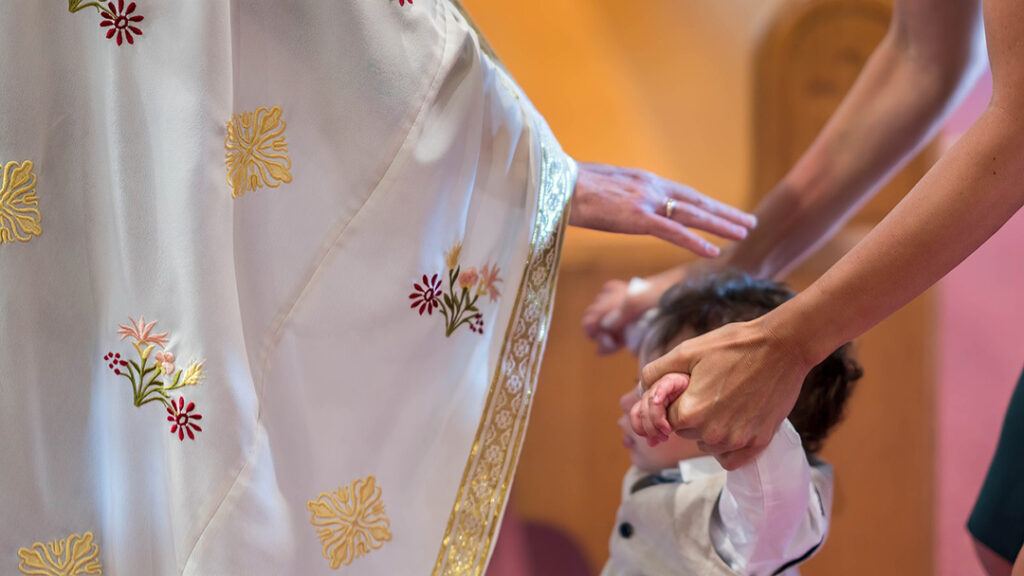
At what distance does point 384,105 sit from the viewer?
77 cm

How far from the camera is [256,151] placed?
28.8 inches

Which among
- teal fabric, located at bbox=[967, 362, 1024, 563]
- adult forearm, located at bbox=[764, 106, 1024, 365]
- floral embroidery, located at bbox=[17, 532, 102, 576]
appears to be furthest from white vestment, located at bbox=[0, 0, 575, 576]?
teal fabric, located at bbox=[967, 362, 1024, 563]

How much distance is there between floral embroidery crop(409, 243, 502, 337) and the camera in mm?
809

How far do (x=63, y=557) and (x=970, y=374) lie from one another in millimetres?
1531

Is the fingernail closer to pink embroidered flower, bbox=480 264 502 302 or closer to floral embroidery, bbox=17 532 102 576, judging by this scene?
pink embroidered flower, bbox=480 264 502 302

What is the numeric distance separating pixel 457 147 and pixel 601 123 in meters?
0.93

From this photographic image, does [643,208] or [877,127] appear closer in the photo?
[643,208]

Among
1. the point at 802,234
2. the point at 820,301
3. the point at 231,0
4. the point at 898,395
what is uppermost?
the point at 231,0

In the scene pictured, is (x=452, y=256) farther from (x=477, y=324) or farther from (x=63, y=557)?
(x=63, y=557)

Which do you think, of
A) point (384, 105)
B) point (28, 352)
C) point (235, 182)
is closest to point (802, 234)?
point (384, 105)

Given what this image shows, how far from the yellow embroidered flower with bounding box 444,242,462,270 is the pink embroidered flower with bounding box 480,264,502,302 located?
0.03 m

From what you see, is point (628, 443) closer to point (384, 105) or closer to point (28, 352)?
point (384, 105)

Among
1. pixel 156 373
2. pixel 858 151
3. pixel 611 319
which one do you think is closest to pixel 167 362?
pixel 156 373

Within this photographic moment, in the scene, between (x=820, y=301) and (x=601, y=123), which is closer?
(x=820, y=301)
